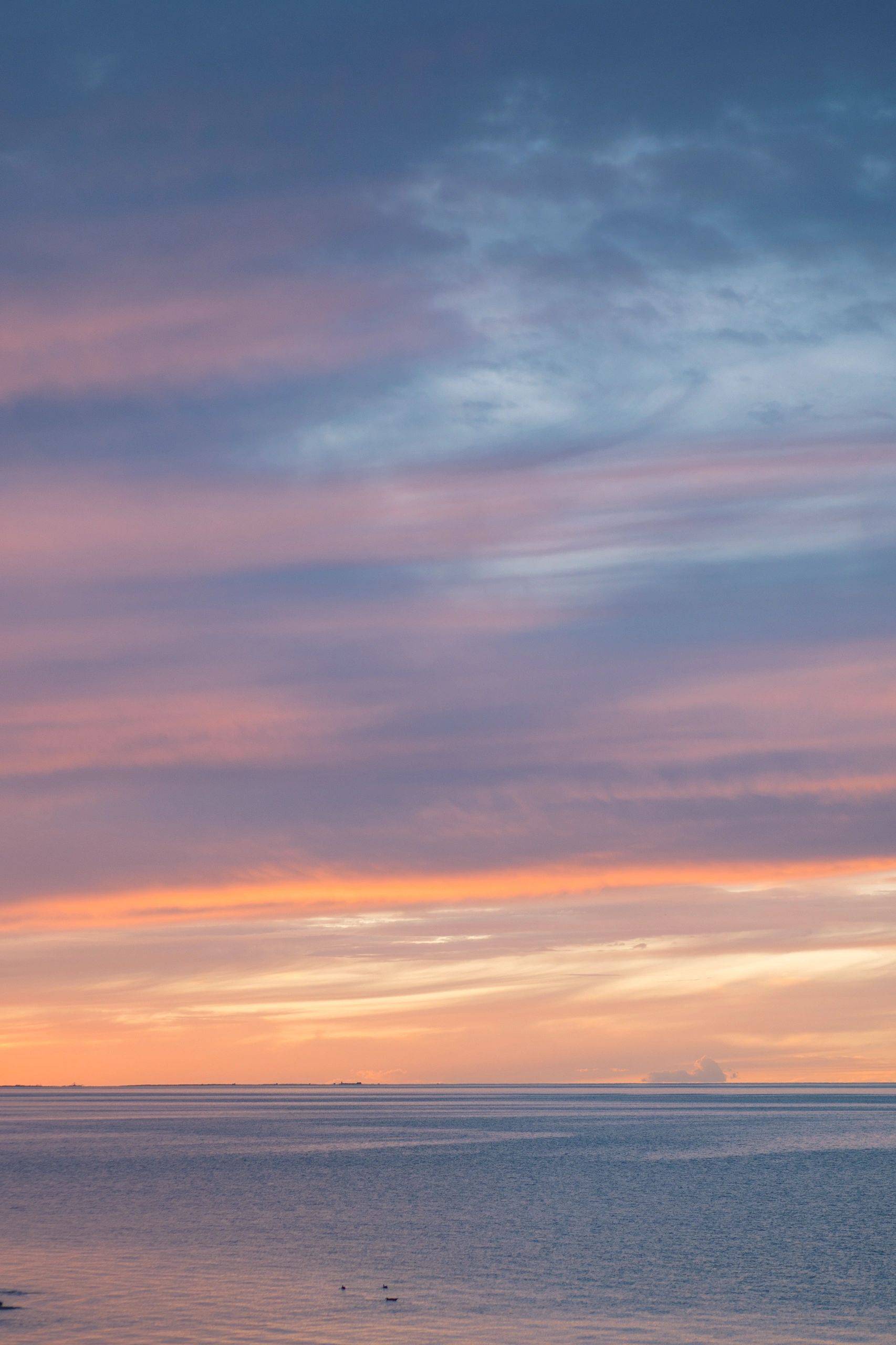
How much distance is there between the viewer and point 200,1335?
169 ft

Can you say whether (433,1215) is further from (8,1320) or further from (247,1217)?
(8,1320)

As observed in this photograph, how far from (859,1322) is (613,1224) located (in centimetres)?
3506

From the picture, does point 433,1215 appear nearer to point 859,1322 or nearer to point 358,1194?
point 358,1194

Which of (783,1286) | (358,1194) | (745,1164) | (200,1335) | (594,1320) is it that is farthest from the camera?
(745,1164)

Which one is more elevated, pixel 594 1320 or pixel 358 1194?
pixel 358 1194

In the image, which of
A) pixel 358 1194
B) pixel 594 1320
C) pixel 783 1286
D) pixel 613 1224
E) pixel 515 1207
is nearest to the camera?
pixel 594 1320

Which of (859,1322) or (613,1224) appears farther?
(613,1224)

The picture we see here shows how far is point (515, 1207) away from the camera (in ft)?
326

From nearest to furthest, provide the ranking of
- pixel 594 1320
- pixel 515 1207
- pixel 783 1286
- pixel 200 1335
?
pixel 200 1335
pixel 594 1320
pixel 783 1286
pixel 515 1207

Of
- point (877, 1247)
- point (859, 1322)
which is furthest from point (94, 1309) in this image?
point (877, 1247)

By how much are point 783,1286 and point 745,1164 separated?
272 feet

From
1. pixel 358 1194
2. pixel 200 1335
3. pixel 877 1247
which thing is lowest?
pixel 200 1335

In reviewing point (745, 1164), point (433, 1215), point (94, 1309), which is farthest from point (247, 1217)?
point (745, 1164)

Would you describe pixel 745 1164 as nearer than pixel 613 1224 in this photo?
No
